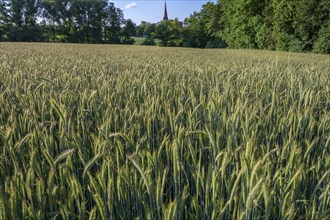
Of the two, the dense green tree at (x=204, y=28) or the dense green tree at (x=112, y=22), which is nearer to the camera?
the dense green tree at (x=204, y=28)

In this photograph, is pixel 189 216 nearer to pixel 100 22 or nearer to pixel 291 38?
pixel 291 38

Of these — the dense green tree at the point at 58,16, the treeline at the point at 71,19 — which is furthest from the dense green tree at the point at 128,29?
the dense green tree at the point at 58,16

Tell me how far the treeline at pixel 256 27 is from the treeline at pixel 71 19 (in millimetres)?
5252

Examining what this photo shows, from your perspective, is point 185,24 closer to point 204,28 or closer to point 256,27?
point 204,28

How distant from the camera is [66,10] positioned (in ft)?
128

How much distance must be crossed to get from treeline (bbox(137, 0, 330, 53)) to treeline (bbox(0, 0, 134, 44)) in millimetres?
5252

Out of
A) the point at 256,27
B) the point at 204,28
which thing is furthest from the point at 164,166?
the point at 204,28

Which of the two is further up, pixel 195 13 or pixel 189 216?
pixel 195 13

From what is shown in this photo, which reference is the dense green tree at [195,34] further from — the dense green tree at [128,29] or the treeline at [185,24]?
the dense green tree at [128,29]

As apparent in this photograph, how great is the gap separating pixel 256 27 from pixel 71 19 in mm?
26603

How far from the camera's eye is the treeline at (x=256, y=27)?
16297mm

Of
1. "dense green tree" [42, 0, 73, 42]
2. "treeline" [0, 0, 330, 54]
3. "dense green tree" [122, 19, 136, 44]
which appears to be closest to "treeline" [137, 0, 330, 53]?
"treeline" [0, 0, 330, 54]

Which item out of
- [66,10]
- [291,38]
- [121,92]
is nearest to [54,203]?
[121,92]

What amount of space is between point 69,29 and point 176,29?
15022 millimetres
